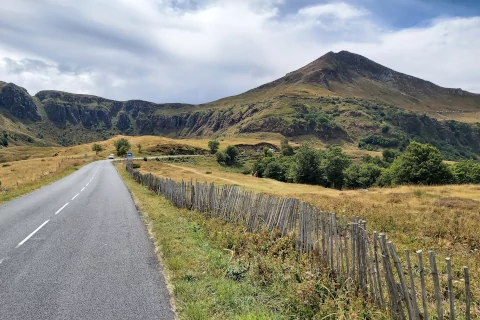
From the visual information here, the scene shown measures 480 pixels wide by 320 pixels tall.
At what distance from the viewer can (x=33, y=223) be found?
47.6 ft

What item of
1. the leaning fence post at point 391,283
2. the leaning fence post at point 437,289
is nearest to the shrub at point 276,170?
the leaning fence post at point 391,283

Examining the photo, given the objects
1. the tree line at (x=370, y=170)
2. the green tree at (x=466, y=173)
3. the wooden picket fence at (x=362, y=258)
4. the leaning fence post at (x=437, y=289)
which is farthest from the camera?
the green tree at (x=466, y=173)

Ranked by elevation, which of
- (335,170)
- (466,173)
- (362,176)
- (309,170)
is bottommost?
(362,176)

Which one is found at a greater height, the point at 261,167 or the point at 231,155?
the point at 231,155

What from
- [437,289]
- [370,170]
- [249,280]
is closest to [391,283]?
[437,289]

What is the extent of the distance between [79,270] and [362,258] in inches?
285

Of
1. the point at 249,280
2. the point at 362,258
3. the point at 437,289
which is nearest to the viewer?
the point at 437,289

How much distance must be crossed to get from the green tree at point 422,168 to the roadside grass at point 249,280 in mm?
58392

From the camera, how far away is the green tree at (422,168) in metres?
59.2

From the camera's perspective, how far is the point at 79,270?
8.45m

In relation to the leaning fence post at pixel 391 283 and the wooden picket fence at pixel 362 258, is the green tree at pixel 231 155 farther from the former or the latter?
the leaning fence post at pixel 391 283

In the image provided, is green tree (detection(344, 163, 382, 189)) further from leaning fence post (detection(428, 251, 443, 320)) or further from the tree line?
leaning fence post (detection(428, 251, 443, 320))

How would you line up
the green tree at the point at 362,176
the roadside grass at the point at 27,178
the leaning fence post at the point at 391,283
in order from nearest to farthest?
1. the leaning fence post at the point at 391,283
2. the roadside grass at the point at 27,178
3. the green tree at the point at 362,176

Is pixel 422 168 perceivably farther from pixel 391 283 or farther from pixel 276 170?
pixel 391 283
